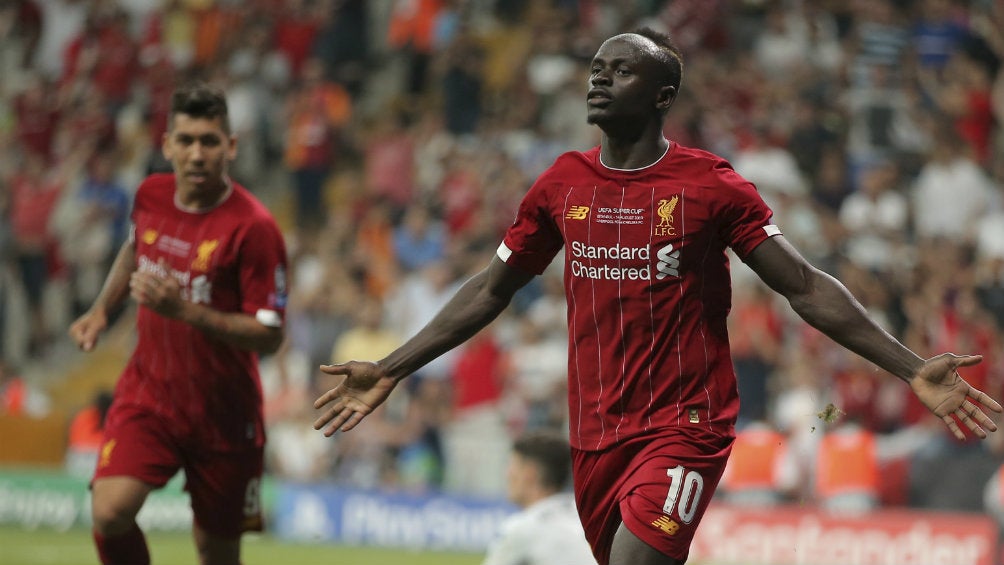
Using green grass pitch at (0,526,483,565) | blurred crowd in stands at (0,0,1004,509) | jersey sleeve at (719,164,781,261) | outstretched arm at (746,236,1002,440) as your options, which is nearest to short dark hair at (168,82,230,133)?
jersey sleeve at (719,164,781,261)

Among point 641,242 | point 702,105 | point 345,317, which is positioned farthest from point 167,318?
point 702,105

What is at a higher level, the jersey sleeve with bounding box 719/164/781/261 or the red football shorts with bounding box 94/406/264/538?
the jersey sleeve with bounding box 719/164/781/261

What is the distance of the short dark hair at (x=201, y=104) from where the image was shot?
25.8ft

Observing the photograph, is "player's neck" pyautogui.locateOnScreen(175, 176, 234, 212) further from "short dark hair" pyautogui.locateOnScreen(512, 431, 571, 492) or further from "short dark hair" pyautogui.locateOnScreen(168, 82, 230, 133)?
"short dark hair" pyautogui.locateOnScreen(512, 431, 571, 492)

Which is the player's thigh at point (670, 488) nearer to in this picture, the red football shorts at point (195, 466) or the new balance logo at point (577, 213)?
the new balance logo at point (577, 213)

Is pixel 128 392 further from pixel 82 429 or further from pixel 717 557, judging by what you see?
pixel 82 429

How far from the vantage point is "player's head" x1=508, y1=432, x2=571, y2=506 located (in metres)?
7.97

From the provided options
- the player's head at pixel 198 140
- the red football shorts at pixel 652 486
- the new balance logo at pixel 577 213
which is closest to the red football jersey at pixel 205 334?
the player's head at pixel 198 140

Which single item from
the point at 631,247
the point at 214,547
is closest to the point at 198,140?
the point at 214,547

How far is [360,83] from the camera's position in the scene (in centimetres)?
2155

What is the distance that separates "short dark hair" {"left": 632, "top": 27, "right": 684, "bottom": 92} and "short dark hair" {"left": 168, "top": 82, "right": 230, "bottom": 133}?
102 inches

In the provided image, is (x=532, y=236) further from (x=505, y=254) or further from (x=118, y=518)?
(x=118, y=518)

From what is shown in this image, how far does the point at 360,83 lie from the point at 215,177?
45.5ft

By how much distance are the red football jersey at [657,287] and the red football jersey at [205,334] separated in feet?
7.02
